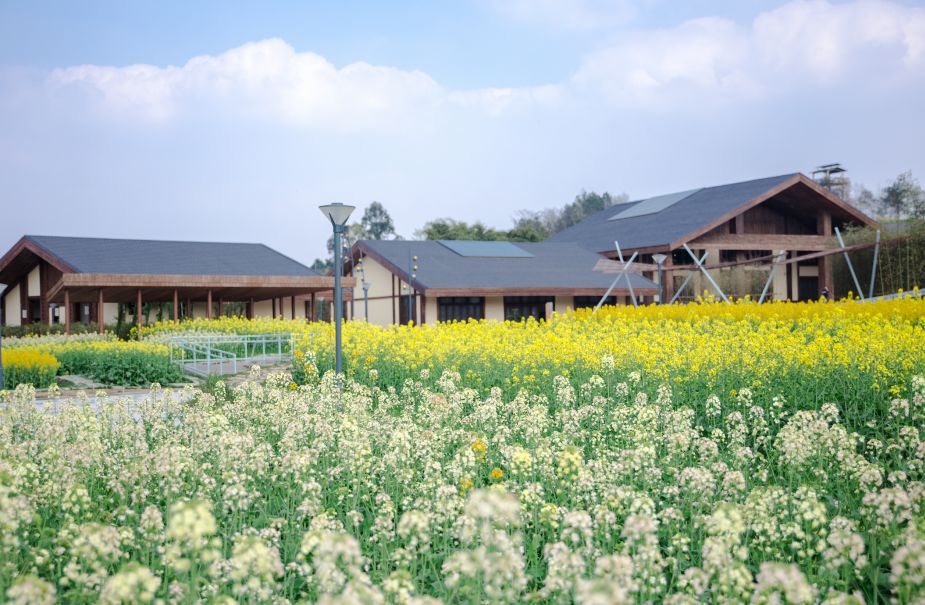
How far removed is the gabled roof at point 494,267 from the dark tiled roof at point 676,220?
1659 mm

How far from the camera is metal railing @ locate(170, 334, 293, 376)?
729 inches

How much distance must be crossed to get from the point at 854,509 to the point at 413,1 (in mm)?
15813

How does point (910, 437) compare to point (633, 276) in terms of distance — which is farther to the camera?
point (633, 276)

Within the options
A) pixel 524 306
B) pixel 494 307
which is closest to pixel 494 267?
pixel 494 307

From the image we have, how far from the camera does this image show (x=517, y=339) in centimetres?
1277

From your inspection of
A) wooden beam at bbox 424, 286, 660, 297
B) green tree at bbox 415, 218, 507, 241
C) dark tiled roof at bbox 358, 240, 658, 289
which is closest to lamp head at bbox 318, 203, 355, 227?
wooden beam at bbox 424, 286, 660, 297

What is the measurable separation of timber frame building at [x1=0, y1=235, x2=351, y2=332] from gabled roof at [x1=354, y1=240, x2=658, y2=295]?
371 centimetres

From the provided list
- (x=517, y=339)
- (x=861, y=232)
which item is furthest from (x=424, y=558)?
(x=861, y=232)

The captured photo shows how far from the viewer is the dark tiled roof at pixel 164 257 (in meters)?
26.6

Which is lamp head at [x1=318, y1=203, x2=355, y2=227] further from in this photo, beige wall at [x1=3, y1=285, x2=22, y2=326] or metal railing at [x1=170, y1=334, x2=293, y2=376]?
beige wall at [x1=3, y1=285, x2=22, y2=326]

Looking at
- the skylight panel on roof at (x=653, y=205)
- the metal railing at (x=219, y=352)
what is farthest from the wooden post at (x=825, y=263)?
the metal railing at (x=219, y=352)

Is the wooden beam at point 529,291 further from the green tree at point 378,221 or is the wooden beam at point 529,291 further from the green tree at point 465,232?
the green tree at point 378,221

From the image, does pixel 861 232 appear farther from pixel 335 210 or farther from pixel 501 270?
pixel 335 210

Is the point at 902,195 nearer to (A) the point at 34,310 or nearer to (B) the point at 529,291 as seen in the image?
(B) the point at 529,291
